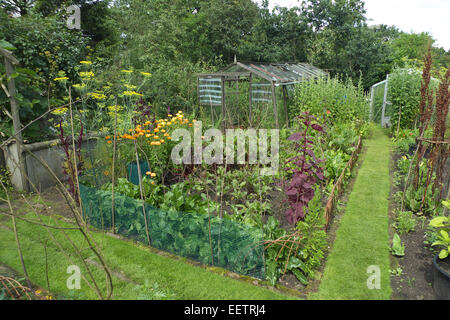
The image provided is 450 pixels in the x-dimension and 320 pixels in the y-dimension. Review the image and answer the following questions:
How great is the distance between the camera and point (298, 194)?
3.80 meters

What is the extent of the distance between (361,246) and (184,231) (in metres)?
2.11

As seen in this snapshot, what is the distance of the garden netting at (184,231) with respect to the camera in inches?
123

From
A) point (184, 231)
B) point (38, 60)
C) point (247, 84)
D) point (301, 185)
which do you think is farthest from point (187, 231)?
point (247, 84)

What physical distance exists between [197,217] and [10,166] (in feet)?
12.8

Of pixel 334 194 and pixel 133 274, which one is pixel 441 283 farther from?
pixel 133 274

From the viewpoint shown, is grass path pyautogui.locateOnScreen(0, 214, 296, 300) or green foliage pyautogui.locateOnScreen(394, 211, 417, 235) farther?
green foliage pyautogui.locateOnScreen(394, 211, 417, 235)

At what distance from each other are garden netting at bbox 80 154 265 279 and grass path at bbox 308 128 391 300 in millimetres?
742

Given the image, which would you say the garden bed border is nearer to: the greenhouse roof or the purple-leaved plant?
the purple-leaved plant

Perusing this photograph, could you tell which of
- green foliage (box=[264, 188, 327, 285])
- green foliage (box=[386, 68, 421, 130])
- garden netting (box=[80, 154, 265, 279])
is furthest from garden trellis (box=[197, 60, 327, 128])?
green foliage (box=[264, 188, 327, 285])

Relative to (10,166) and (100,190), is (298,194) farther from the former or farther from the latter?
(10,166)

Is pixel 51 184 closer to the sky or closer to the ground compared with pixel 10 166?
closer to the ground

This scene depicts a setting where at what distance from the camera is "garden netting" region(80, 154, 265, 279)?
3.13 m
